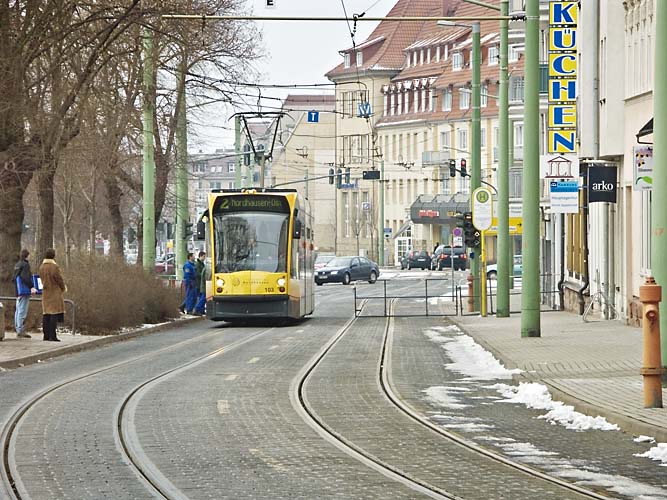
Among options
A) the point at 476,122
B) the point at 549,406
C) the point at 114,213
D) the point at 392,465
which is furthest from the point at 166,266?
the point at 392,465

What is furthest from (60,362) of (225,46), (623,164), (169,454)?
(225,46)

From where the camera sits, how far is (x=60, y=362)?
24500 millimetres

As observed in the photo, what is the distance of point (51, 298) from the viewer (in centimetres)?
2891

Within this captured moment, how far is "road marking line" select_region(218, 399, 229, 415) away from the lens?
1549cm

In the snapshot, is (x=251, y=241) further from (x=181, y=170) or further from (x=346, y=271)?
(x=346, y=271)

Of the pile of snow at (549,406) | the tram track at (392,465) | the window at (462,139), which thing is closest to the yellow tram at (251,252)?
the tram track at (392,465)

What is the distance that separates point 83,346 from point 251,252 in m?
9.39

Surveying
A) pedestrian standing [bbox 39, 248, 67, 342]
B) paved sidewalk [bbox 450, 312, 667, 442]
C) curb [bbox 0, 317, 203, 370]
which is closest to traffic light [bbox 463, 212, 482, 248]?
paved sidewalk [bbox 450, 312, 667, 442]

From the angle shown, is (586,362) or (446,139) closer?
(586,362)

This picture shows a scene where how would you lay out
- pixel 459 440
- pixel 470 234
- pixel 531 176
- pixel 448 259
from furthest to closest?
pixel 448 259, pixel 470 234, pixel 531 176, pixel 459 440

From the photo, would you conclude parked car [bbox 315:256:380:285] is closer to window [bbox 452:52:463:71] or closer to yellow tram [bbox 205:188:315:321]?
window [bbox 452:52:463:71]

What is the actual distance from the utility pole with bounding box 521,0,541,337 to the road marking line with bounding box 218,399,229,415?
11531 mm

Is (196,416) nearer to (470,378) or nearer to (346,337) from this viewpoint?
(470,378)

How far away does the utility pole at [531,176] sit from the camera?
26703 mm
